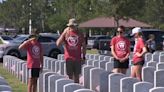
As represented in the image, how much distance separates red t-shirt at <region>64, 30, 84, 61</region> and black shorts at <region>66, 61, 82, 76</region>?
0.10 metres

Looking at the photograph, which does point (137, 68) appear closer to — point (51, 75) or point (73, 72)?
point (73, 72)

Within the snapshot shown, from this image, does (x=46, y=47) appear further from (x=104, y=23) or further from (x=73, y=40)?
(x=104, y=23)

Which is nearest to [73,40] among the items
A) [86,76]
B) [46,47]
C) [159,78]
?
[86,76]

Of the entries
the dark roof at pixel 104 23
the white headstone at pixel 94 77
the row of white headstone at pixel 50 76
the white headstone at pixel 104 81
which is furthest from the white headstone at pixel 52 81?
the dark roof at pixel 104 23

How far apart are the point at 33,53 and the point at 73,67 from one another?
1.05 m

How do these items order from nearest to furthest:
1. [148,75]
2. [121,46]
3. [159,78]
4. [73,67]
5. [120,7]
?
[159,78]
[73,67]
[121,46]
[148,75]
[120,7]

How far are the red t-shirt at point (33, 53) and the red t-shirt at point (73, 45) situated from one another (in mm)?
727

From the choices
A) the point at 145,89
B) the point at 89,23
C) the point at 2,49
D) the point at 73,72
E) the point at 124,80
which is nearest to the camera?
the point at 145,89

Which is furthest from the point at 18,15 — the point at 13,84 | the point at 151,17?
the point at 13,84

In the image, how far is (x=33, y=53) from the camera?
41.4 ft

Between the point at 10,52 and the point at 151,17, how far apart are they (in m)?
82.3

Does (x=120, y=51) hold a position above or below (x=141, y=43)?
below

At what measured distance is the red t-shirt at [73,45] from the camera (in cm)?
1250

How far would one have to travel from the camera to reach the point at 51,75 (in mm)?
11719
